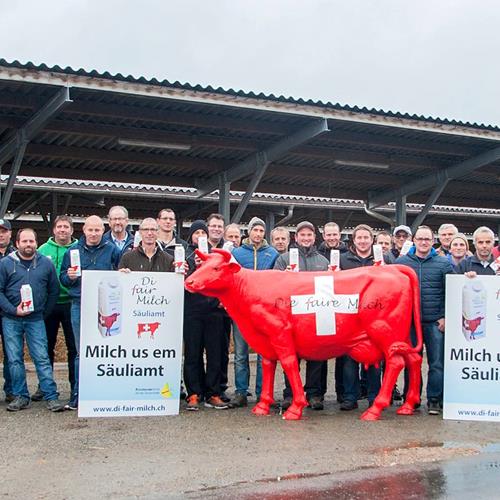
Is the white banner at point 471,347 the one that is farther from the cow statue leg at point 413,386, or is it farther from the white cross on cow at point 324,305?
the white cross on cow at point 324,305

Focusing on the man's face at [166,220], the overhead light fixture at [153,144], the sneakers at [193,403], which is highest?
the overhead light fixture at [153,144]

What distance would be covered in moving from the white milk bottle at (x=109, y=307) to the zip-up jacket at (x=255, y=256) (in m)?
1.42

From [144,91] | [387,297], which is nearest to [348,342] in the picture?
[387,297]

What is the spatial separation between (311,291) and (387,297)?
0.75 meters

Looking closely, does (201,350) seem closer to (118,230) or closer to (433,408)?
(118,230)

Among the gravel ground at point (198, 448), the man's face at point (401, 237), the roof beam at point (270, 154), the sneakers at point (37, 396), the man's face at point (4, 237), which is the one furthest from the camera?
the roof beam at point (270, 154)

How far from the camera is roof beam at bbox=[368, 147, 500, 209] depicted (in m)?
13.1

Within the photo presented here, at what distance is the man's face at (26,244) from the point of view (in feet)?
21.9

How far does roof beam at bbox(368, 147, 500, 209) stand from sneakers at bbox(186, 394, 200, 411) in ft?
28.7

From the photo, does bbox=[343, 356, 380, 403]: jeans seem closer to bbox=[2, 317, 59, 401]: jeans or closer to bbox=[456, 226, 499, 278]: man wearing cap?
bbox=[456, 226, 499, 278]: man wearing cap

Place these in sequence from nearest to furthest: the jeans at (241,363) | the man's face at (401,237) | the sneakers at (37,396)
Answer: the jeans at (241,363) → the sneakers at (37,396) → the man's face at (401,237)

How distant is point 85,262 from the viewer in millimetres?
6777

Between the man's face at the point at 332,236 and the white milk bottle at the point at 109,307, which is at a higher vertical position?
the man's face at the point at 332,236

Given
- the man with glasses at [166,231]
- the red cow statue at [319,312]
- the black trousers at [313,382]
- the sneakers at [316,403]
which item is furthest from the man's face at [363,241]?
the man with glasses at [166,231]
